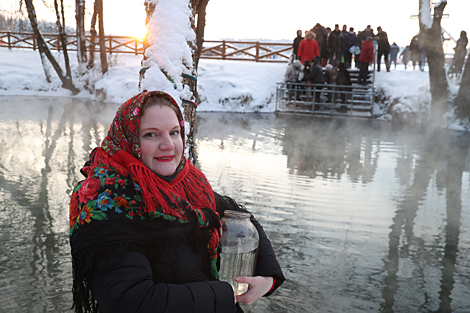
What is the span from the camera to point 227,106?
1986cm

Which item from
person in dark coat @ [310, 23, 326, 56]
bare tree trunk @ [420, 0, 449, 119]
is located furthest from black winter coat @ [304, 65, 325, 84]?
bare tree trunk @ [420, 0, 449, 119]

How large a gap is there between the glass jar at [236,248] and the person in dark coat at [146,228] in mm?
52

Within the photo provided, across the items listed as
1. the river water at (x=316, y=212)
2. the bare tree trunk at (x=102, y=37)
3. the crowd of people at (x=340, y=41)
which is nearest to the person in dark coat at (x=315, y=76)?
the crowd of people at (x=340, y=41)

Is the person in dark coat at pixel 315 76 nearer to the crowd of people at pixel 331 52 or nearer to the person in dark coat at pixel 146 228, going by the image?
the crowd of people at pixel 331 52

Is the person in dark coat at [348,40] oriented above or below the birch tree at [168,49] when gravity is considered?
above

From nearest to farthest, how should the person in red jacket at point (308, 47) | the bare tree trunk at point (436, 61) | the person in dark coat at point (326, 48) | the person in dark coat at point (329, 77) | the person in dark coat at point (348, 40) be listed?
1. the bare tree trunk at point (436, 61)
2. the person in red jacket at point (308, 47)
3. the person in dark coat at point (329, 77)
4. the person in dark coat at point (348, 40)
5. the person in dark coat at point (326, 48)

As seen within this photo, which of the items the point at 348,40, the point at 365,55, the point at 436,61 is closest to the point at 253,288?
the point at 436,61

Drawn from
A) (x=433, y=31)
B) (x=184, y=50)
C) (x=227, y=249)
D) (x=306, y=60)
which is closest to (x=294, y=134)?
(x=306, y=60)

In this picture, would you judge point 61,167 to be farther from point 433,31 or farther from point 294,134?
point 433,31

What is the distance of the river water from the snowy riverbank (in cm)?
596

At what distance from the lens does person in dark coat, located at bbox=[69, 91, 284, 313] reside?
1461 mm

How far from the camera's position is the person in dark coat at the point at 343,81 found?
16844mm

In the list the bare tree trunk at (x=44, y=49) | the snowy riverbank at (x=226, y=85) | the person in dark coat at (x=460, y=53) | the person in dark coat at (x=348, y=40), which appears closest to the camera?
the snowy riverbank at (x=226, y=85)

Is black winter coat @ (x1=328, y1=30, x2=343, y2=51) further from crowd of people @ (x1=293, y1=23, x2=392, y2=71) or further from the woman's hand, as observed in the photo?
the woman's hand
